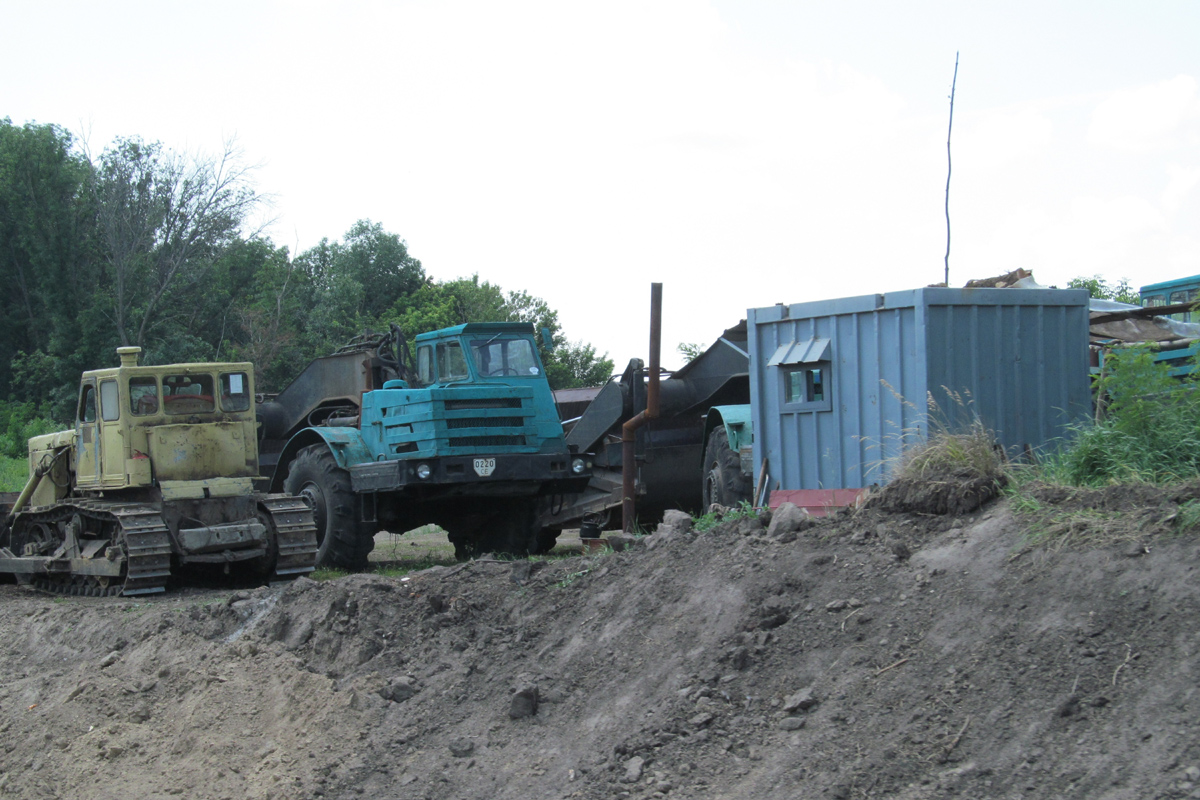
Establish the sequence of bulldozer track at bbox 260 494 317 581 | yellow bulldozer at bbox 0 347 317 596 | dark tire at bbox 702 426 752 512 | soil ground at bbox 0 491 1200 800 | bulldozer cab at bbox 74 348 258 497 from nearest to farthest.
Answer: soil ground at bbox 0 491 1200 800 < dark tire at bbox 702 426 752 512 < yellow bulldozer at bbox 0 347 317 596 < bulldozer track at bbox 260 494 317 581 < bulldozer cab at bbox 74 348 258 497

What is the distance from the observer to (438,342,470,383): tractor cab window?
540 inches

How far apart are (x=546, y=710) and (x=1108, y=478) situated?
3.24 meters

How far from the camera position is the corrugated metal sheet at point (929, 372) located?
28.7 feet

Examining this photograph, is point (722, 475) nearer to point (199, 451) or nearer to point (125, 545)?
point (199, 451)

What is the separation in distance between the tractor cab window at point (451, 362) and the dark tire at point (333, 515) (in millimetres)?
1704

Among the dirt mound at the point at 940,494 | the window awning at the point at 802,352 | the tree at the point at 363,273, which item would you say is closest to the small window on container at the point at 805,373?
the window awning at the point at 802,352

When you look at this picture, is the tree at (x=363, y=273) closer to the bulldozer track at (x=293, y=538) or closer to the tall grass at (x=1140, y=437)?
the bulldozer track at (x=293, y=538)

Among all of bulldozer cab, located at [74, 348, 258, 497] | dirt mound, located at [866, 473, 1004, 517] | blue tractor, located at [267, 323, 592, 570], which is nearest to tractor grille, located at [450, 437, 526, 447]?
blue tractor, located at [267, 323, 592, 570]

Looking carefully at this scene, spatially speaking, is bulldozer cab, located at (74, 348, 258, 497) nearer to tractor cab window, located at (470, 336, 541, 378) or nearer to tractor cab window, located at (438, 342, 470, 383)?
tractor cab window, located at (438, 342, 470, 383)

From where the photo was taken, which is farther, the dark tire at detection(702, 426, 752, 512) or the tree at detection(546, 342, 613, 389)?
the tree at detection(546, 342, 613, 389)

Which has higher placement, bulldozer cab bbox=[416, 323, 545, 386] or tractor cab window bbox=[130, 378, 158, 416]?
bulldozer cab bbox=[416, 323, 545, 386]

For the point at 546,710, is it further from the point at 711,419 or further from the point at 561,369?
the point at 561,369

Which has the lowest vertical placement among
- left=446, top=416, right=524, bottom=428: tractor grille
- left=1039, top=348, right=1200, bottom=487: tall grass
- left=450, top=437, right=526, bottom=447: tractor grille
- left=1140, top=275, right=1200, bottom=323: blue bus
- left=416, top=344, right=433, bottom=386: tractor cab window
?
left=450, top=437, right=526, bottom=447: tractor grille

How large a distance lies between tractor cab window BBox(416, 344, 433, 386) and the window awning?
529cm
